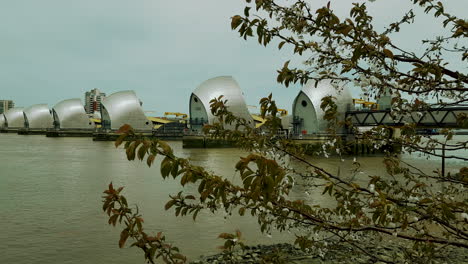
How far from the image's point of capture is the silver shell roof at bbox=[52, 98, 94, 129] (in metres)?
84.6

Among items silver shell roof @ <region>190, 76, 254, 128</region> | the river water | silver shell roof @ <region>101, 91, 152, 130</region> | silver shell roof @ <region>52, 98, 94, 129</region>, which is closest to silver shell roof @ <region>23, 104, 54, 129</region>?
silver shell roof @ <region>52, 98, 94, 129</region>

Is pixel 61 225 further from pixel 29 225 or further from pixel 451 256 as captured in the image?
pixel 451 256

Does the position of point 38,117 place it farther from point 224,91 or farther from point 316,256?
point 316,256

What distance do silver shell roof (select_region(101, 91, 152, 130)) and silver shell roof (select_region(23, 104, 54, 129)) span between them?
126ft

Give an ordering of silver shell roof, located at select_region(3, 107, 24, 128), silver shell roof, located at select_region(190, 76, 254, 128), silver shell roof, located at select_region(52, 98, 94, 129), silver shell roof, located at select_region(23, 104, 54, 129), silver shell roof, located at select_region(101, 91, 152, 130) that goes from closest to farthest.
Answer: silver shell roof, located at select_region(190, 76, 254, 128) < silver shell roof, located at select_region(101, 91, 152, 130) < silver shell roof, located at select_region(52, 98, 94, 129) < silver shell roof, located at select_region(23, 104, 54, 129) < silver shell roof, located at select_region(3, 107, 24, 128)

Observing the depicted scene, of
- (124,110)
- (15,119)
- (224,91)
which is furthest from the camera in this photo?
(15,119)

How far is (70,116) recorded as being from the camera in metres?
84.8

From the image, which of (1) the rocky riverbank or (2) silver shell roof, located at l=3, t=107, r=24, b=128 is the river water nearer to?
(1) the rocky riverbank

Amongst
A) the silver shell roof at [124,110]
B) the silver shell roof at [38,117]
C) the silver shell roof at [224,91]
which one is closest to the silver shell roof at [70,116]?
the silver shell roof at [38,117]

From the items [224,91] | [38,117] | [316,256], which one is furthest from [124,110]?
[316,256]

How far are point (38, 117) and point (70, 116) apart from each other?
19763 millimetres

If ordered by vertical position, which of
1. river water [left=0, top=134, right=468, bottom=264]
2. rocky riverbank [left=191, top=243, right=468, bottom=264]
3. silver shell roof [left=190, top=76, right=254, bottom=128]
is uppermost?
silver shell roof [left=190, top=76, right=254, bottom=128]

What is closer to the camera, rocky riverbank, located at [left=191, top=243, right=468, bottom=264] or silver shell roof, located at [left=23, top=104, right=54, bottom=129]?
rocky riverbank, located at [left=191, top=243, right=468, bottom=264]

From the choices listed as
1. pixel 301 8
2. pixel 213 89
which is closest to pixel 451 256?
pixel 301 8
